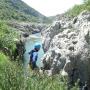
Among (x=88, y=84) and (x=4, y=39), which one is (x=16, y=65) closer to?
(x=88, y=84)

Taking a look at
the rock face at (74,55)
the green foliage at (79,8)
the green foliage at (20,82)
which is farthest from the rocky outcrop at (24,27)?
the green foliage at (20,82)

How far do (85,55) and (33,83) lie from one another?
30.9ft

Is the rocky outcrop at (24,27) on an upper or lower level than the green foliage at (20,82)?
lower

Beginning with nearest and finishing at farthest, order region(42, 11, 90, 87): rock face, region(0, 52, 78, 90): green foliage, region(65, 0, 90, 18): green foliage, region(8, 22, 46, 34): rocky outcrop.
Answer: region(0, 52, 78, 90): green foliage → region(42, 11, 90, 87): rock face → region(65, 0, 90, 18): green foliage → region(8, 22, 46, 34): rocky outcrop

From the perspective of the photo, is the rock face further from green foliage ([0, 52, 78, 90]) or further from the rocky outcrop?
the rocky outcrop

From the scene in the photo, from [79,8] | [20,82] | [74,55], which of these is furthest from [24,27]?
[20,82]

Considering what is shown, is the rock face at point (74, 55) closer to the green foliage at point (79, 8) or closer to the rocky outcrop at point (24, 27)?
the green foliage at point (79, 8)

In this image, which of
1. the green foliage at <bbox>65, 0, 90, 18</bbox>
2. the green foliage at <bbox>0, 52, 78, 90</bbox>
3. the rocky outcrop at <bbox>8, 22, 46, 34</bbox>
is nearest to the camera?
the green foliage at <bbox>0, 52, 78, 90</bbox>

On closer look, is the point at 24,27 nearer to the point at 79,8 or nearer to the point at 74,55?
the point at 79,8

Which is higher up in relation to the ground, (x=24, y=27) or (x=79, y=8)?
(x=79, y=8)

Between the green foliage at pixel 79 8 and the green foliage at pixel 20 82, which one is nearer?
the green foliage at pixel 20 82

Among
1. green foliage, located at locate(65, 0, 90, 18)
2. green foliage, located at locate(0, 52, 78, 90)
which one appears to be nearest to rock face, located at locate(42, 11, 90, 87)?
green foliage, located at locate(65, 0, 90, 18)

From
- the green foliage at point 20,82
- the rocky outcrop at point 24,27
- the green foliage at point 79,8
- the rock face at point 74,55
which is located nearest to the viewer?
the green foliage at point 20,82

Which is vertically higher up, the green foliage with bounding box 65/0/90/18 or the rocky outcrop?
the green foliage with bounding box 65/0/90/18
